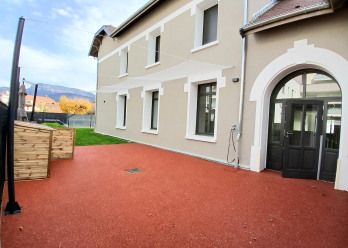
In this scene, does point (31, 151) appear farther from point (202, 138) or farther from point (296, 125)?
point (296, 125)

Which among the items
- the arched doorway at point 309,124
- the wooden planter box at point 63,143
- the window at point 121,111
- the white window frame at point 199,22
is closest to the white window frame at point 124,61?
the window at point 121,111

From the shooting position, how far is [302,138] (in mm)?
5535

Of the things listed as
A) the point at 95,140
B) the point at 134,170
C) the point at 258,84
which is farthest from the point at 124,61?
the point at 258,84

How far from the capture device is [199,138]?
25.2ft

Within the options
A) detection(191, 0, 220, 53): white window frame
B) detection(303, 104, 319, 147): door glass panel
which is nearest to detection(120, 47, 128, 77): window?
detection(191, 0, 220, 53): white window frame

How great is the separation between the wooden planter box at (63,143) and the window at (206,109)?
168 inches

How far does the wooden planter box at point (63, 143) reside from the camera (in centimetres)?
635

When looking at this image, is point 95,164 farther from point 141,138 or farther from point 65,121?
point 65,121

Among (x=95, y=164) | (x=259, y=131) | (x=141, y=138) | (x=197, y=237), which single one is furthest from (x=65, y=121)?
(x=197, y=237)

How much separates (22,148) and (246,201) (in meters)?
4.23

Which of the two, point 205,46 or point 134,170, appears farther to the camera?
point 205,46

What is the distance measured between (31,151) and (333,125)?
6559 mm

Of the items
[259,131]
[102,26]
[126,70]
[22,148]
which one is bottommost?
[22,148]

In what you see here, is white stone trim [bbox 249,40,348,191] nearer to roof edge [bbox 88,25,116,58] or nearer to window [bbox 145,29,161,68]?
window [bbox 145,29,161,68]
